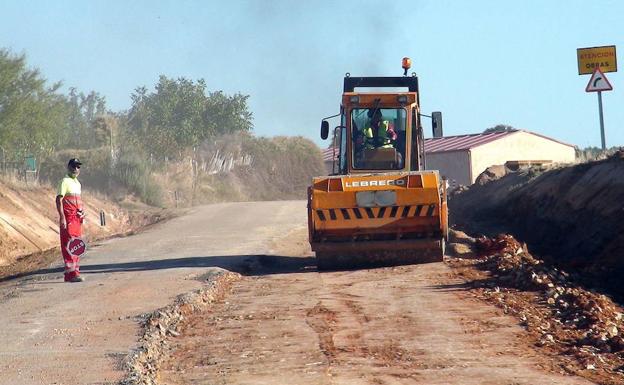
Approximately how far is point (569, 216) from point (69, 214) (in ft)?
35.1

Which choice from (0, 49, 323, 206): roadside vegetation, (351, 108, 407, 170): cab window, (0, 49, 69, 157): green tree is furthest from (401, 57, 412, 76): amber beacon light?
(0, 49, 69, 157): green tree

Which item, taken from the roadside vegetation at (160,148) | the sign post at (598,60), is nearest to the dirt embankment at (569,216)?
the sign post at (598,60)

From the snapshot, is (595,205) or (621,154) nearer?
(595,205)

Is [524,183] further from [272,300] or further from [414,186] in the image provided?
[272,300]

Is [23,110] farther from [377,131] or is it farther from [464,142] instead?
[377,131]

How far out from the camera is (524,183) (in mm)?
30672

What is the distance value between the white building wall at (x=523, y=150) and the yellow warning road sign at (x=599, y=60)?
28185mm

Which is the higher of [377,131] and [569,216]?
[377,131]

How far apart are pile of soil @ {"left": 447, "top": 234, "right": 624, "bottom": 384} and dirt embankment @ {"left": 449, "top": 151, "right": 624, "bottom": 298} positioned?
0.98m

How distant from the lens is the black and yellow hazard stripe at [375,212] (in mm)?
17141

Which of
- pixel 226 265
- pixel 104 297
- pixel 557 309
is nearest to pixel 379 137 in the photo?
pixel 226 265

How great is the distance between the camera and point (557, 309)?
1191 centimetres

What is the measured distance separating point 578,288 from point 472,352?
4773 mm

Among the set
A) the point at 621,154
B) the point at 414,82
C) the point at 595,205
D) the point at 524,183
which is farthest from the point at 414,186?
the point at 524,183
